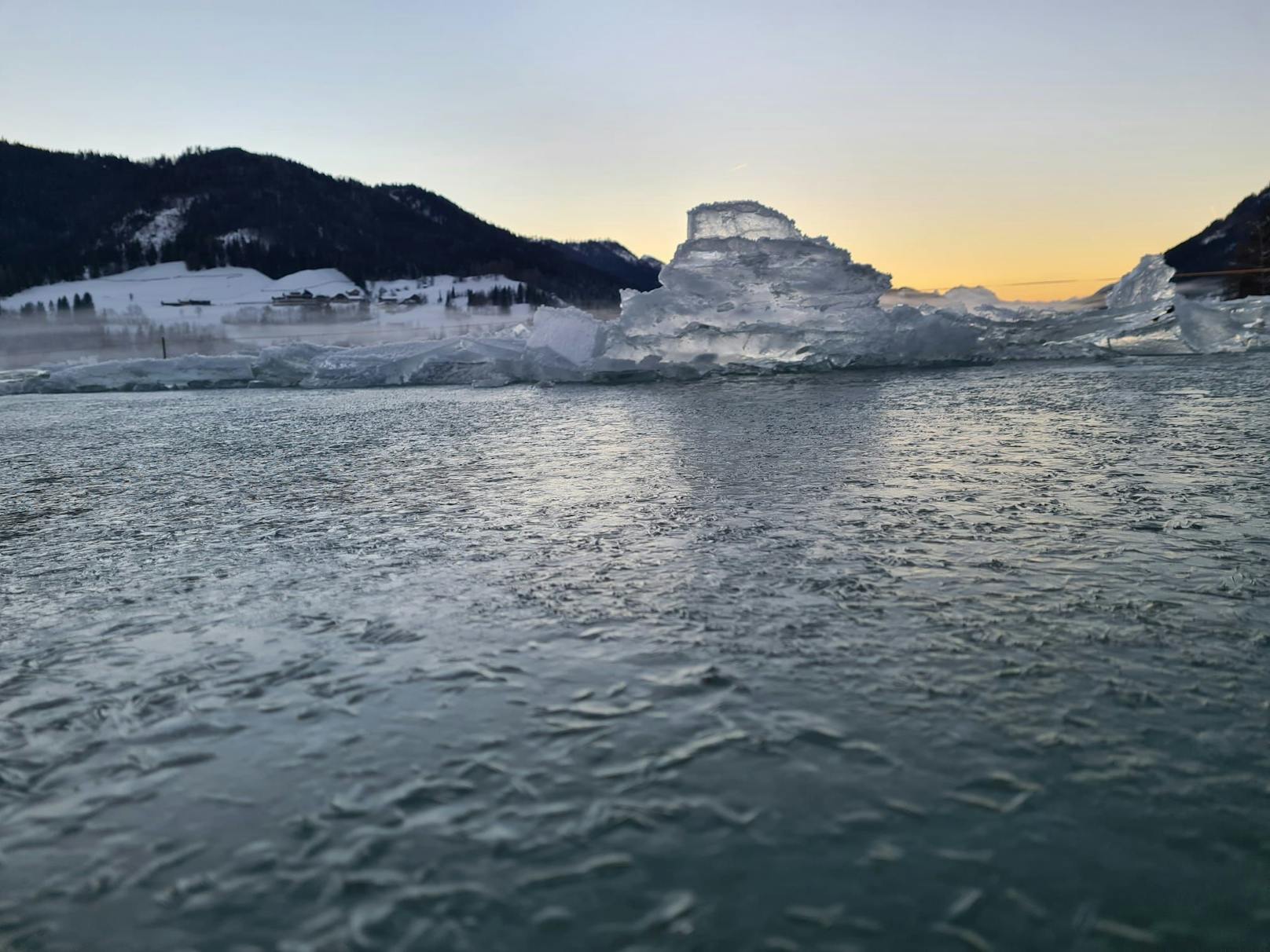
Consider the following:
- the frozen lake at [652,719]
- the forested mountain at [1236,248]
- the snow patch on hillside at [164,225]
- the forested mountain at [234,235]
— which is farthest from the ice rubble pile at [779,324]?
the snow patch on hillside at [164,225]

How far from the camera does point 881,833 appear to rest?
175 centimetres

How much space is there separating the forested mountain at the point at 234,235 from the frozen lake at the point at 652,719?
160 m

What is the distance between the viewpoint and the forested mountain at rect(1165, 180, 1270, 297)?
5428 centimetres

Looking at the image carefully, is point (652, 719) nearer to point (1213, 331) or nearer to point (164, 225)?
point (1213, 331)

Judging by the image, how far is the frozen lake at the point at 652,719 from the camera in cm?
158

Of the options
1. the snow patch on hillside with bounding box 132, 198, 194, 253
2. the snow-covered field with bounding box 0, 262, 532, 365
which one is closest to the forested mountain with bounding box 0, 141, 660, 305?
the snow patch on hillside with bounding box 132, 198, 194, 253

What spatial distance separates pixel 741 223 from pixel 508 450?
1264cm

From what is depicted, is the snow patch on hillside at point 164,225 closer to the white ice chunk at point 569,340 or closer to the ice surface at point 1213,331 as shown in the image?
the white ice chunk at point 569,340

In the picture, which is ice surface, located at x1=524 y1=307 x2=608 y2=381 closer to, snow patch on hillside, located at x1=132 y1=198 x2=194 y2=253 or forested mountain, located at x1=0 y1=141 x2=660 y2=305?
forested mountain, located at x1=0 y1=141 x2=660 y2=305

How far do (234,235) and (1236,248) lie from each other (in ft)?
533

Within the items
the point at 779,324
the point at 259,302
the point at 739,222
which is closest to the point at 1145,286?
the point at 779,324

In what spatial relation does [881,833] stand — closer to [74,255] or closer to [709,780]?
[709,780]

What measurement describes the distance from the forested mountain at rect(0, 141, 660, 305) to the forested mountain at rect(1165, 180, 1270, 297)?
9541 centimetres

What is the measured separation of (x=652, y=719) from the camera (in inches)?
89.2
